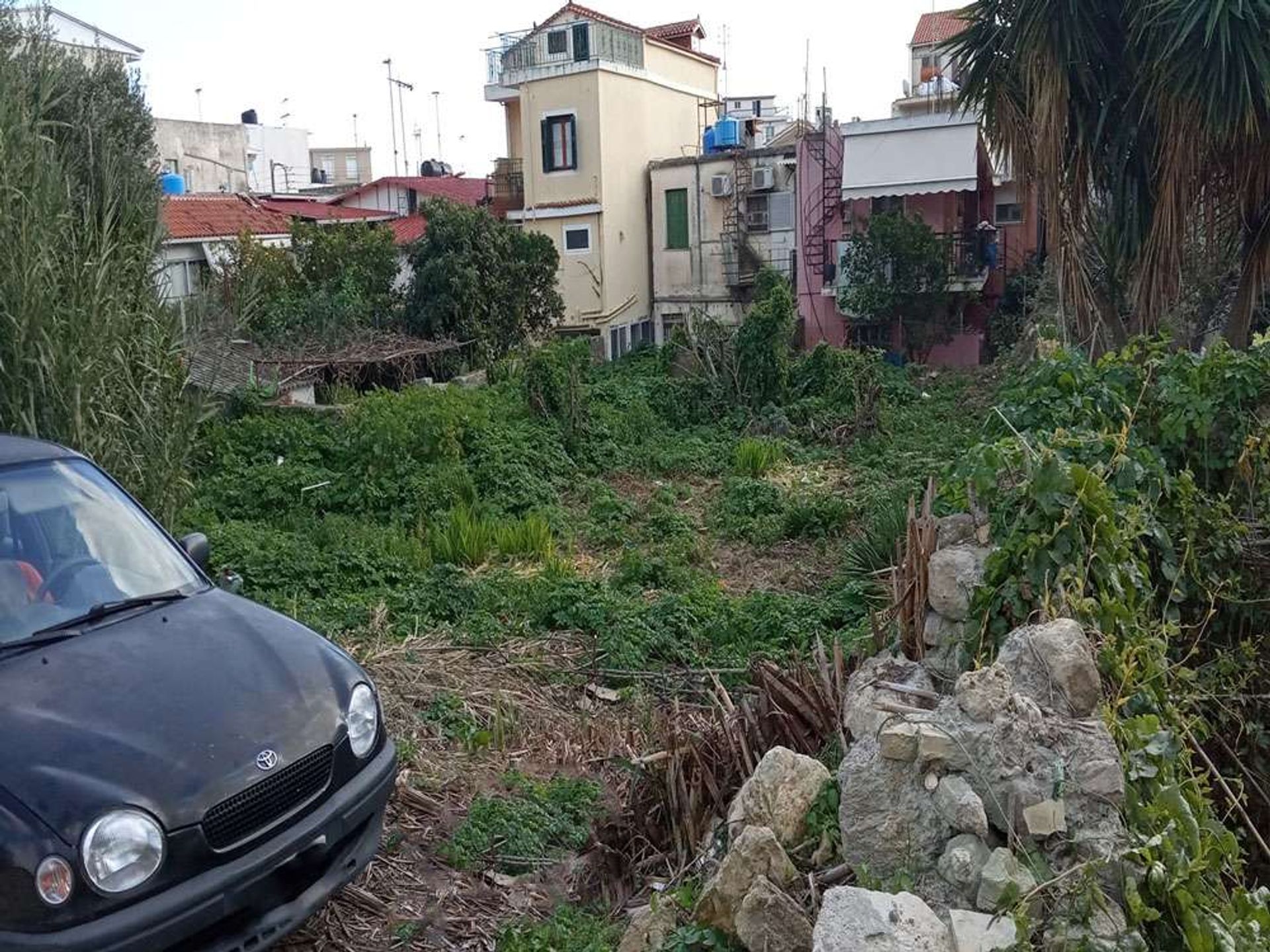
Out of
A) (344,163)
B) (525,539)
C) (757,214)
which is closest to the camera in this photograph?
(525,539)

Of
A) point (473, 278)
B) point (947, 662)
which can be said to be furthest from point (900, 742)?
point (473, 278)

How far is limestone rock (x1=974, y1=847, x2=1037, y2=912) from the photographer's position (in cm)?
264

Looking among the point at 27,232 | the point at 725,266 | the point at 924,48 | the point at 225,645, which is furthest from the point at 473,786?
the point at 924,48

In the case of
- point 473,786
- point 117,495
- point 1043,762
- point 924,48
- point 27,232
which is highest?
point 924,48

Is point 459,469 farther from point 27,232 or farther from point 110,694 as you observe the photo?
point 110,694

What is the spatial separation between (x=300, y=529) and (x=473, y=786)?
20.0 feet

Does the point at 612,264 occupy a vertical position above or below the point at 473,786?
above

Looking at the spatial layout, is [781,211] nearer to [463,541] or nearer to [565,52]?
[565,52]

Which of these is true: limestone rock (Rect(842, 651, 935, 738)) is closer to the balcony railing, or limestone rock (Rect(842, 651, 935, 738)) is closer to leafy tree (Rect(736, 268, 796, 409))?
leafy tree (Rect(736, 268, 796, 409))

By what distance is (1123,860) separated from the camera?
8.84ft

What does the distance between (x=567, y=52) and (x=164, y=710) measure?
26160 millimetres

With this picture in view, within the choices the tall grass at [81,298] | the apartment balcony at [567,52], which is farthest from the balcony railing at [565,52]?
the tall grass at [81,298]

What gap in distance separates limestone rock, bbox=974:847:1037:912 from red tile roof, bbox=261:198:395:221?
2834cm

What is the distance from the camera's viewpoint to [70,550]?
14.2 ft
